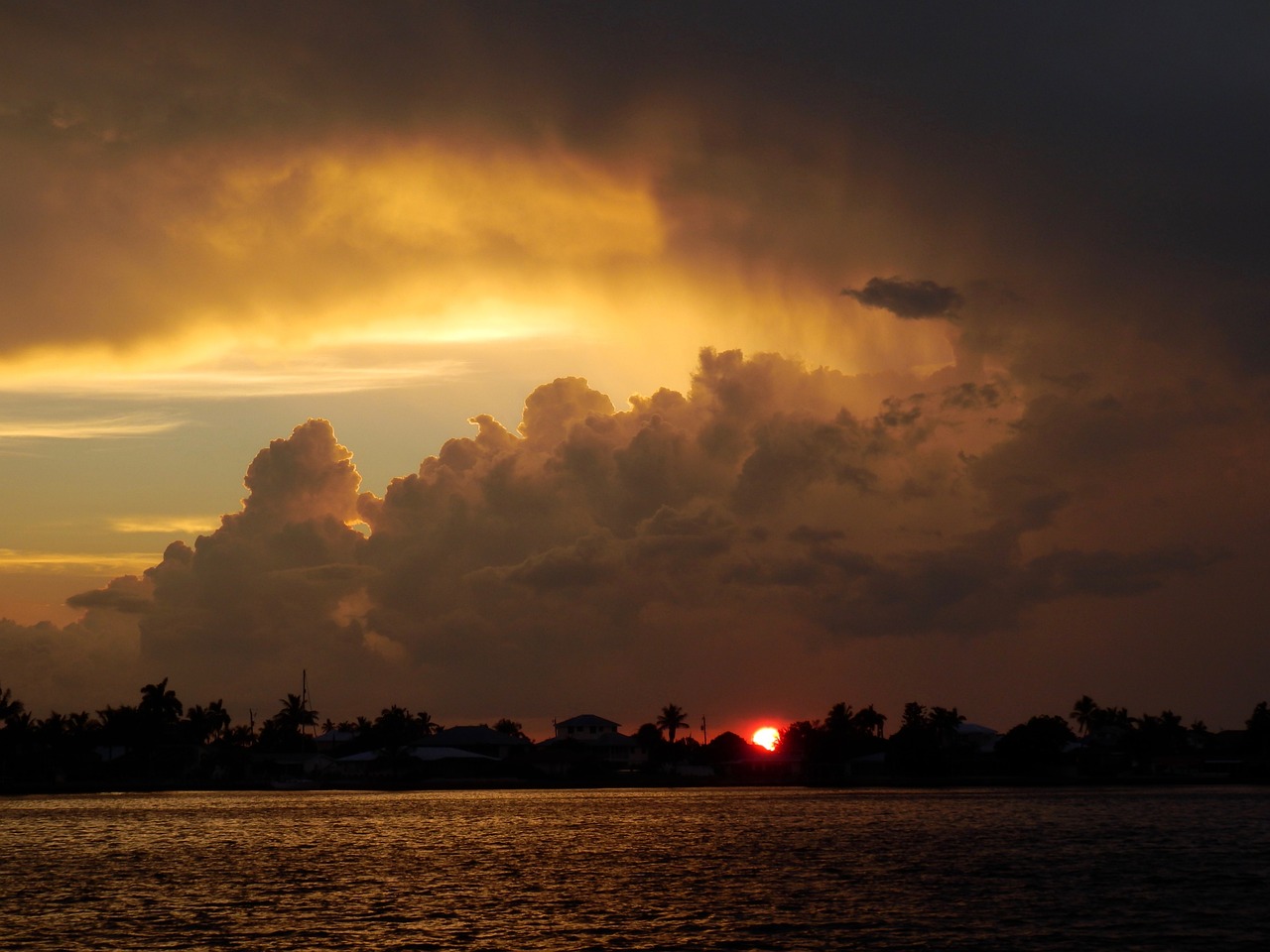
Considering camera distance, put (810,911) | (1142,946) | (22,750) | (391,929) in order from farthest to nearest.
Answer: (22,750) → (810,911) → (391,929) → (1142,946)

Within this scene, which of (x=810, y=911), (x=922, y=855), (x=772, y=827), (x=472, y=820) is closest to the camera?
(x=810, y=911)

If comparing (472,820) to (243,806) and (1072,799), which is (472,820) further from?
(1072,799)

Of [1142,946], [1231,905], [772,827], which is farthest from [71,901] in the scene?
[772,827]

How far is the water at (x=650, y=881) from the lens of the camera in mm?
44438

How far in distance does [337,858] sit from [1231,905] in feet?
152

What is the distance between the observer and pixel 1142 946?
41.5 m

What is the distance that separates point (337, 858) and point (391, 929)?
29.7 metres

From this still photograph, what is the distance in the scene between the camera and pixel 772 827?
97.1 metres

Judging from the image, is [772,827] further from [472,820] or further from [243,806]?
[243,806]

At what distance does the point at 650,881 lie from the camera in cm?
6128

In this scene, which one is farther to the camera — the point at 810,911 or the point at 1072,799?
the point at 1072,799

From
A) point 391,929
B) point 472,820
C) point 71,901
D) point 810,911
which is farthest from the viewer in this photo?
point 472,820

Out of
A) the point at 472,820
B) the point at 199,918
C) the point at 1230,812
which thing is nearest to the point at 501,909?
the point at 199,918

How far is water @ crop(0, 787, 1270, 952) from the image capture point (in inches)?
1750
